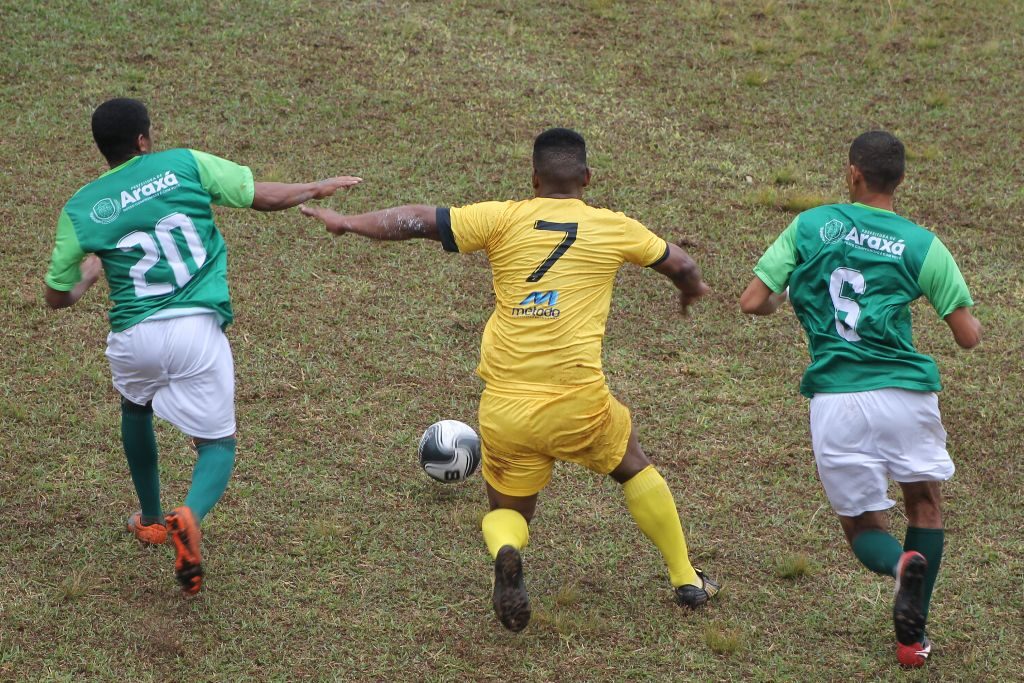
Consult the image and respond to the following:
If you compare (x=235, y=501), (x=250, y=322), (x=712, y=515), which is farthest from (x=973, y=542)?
(x=250, y=322)

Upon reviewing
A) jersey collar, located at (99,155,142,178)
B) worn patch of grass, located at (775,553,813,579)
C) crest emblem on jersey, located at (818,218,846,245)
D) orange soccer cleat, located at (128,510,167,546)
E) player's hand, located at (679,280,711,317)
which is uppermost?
crest emblem on jersey, located at (818,218,846,245)

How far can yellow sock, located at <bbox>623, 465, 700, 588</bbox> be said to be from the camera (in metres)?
5.55

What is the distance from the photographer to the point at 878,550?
16.8 ft

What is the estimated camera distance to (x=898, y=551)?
505cm

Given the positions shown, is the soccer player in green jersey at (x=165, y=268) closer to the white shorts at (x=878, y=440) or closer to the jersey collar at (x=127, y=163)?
the jersey collar at (x=127, y=163)

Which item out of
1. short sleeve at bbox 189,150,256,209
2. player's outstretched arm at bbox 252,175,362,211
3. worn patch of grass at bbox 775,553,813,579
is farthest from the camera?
worn patch of grass at bbox 775,553,813,579

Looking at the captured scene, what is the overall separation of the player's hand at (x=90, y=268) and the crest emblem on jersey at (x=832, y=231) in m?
3.32

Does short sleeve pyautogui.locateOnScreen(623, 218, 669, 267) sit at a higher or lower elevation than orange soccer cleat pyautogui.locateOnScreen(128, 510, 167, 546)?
higher

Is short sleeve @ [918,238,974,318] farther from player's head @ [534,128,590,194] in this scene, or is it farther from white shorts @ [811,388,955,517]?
player's head @ [534,128,590,194]

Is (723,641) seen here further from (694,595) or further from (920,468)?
(920,468)

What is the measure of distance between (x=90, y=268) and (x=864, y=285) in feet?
11.7

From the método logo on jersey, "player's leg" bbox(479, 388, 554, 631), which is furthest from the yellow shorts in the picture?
the método logo on jersey

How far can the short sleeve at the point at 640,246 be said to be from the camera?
5332mm

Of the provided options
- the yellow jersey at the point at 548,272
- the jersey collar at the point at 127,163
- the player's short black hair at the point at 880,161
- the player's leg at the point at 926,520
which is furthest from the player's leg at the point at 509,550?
the jersey collar at the point at 127,163
